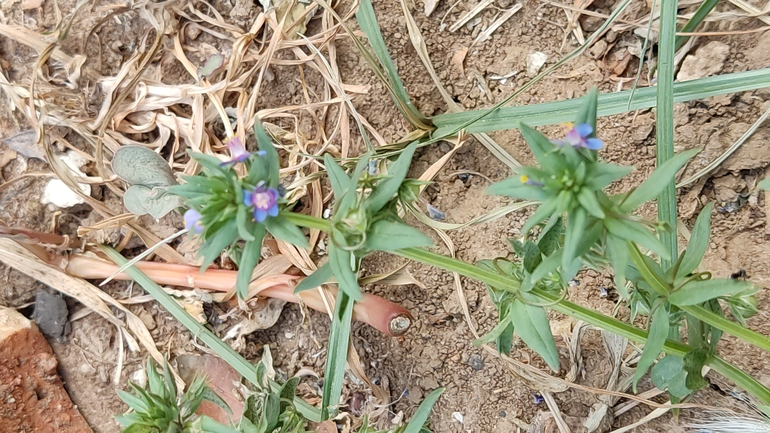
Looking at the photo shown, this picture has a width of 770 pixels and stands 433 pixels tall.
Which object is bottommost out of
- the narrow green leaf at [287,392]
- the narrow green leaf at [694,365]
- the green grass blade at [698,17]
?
the narrow green leaf at [287,392]

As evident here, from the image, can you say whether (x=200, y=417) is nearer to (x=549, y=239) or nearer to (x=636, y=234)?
(x=549, y=239)

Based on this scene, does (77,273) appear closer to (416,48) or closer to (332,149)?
(332,149)

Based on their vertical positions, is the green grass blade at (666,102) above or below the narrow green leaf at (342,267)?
above

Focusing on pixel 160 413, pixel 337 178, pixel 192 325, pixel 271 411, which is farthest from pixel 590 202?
pixel 192 325

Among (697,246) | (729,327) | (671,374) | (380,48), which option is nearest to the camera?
(729,327)

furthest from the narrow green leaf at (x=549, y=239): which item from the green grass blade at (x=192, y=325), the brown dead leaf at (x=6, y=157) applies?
the brown dead leaf at (x=6, y=157)

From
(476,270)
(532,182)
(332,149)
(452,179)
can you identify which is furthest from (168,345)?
(532,182)

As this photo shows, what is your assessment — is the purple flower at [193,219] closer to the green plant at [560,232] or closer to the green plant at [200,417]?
the green plant at [560,232]

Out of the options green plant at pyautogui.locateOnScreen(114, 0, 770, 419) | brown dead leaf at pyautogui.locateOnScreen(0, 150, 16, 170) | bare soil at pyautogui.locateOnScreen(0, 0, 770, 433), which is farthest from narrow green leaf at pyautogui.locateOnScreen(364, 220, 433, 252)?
brown dead leaf at pyautogui.locateOnScreen(0, 150, 16, 170)

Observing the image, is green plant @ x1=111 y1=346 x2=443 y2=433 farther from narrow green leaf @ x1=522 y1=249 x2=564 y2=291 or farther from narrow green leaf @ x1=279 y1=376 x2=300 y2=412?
narrow green leaf @ x1=522 y1=249 x2=564 y2=291
